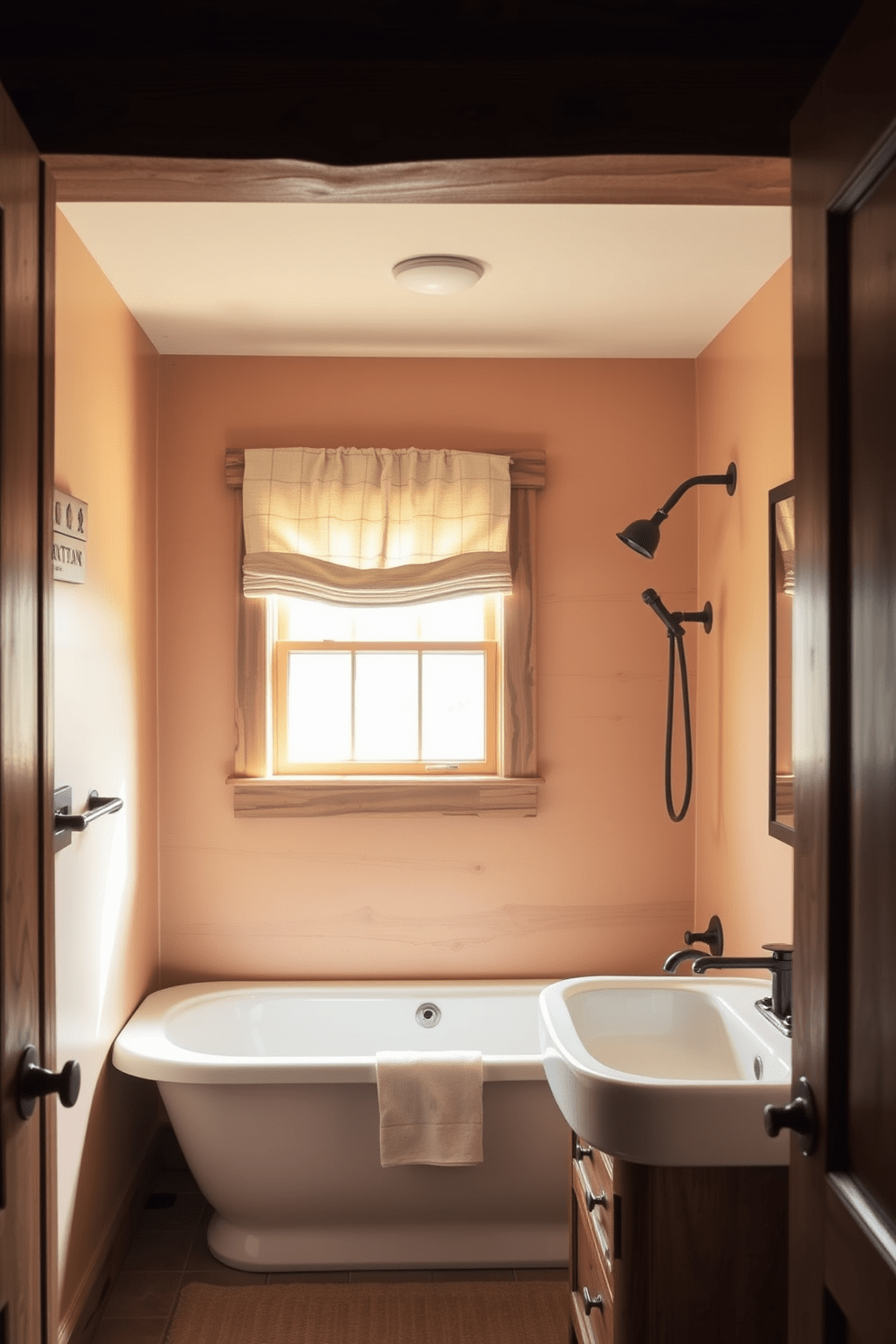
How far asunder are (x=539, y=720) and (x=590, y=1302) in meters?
1.79

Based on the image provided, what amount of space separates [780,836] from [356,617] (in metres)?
1.57

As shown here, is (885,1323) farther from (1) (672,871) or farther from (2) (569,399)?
(2) (569,399)

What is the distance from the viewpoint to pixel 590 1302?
228 centimetres

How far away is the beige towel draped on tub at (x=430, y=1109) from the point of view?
2.83 metres

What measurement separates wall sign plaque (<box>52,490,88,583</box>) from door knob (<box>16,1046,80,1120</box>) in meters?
1.39

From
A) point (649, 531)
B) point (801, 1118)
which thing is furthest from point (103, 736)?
point (801, 1118)

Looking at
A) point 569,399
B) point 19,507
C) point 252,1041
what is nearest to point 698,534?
point 569,399

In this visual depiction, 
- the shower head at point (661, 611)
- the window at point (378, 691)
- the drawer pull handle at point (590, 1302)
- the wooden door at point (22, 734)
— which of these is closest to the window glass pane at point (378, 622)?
the window at point (378, 691)

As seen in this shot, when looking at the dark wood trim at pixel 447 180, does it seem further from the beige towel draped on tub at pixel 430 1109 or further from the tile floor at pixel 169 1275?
the tile floor at pixel 169 1275

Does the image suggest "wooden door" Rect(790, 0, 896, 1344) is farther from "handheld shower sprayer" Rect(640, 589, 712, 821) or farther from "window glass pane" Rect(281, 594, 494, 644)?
"window glass pane" Rect(281, 594, 494, 644)

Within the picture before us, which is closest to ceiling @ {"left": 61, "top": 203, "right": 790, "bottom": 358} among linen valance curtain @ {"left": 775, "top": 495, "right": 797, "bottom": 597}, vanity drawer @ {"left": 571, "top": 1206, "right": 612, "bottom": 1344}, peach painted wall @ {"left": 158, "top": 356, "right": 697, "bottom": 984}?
peach painted wall @ {"left": 158, "top": 356, "right": 697, "bottom": 984}

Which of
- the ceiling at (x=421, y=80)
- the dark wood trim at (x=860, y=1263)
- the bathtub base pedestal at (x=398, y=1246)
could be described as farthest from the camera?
the bathtub base pedestal at (x=398, y=1246)

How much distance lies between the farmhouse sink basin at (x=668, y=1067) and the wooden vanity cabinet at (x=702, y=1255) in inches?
2.4

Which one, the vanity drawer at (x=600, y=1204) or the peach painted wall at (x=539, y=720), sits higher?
the peach painted wall at (x=539, y=720)
